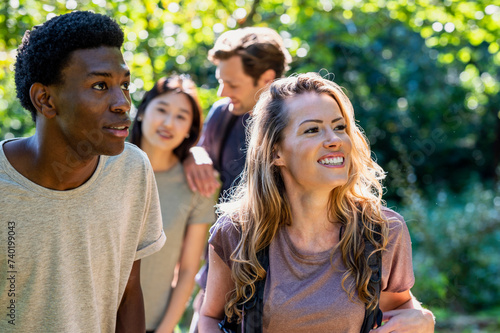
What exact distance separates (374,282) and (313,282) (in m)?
0.22

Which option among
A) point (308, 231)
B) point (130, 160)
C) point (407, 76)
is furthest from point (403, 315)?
point (407, 76)

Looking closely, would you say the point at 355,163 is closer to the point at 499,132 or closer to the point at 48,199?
the point at 48,199

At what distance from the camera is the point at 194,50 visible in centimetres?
509

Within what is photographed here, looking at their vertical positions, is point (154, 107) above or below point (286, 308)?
above

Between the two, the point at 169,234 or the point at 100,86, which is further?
the point at 169,234

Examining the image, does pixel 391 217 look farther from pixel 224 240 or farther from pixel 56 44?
pixel 56 44

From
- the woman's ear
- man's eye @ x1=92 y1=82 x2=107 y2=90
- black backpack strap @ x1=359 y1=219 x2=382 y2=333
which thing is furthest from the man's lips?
black backpack strap @ x1=359 y1=219 x2=382 y2=333

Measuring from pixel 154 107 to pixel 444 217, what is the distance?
597 cm

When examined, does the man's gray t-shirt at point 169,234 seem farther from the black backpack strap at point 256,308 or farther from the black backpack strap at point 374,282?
the black backpack strap at point 374,282

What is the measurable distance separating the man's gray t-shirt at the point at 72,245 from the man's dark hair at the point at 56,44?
29cm

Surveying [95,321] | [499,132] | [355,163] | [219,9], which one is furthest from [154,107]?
[499,132]

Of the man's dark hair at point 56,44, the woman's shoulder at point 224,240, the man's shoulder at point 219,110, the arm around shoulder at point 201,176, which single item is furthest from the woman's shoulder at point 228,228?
the man's shoulder at point 219,110

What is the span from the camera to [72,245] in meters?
1.87

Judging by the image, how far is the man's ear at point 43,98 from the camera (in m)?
1.84
